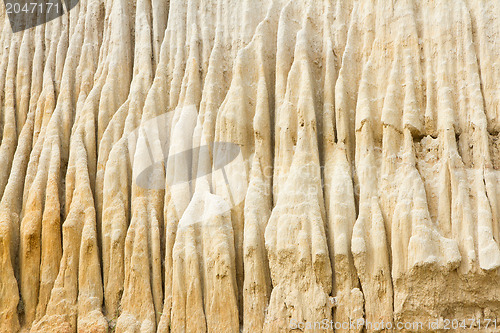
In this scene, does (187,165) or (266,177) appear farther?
(187,165)

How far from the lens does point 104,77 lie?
17.6 metres

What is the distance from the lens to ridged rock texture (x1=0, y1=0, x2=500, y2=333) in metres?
11.7

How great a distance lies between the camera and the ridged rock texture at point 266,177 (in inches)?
460

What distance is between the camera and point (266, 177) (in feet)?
44.6

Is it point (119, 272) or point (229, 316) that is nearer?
point (229, 316)

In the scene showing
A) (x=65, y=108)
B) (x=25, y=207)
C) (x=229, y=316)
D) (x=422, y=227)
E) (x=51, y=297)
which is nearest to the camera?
(x=422, y=227)

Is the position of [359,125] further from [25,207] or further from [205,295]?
[25,207]

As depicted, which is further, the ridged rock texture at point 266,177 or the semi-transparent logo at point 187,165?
the semi-transparent logo at point 187,165

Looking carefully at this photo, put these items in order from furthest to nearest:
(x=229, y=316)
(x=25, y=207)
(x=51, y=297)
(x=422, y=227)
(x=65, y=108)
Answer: (x=65, y=108) < (x=25, y=207) < (x=51, y=297) < (x=229, y=316) < (x=422, y=227)

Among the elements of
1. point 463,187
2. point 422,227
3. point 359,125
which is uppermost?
point 359,125

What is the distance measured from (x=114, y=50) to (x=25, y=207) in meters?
5.36

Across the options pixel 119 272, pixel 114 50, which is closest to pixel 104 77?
pixel 114 50

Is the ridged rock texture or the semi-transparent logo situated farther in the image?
the semi-transparent logo

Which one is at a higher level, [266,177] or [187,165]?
[187,165]
